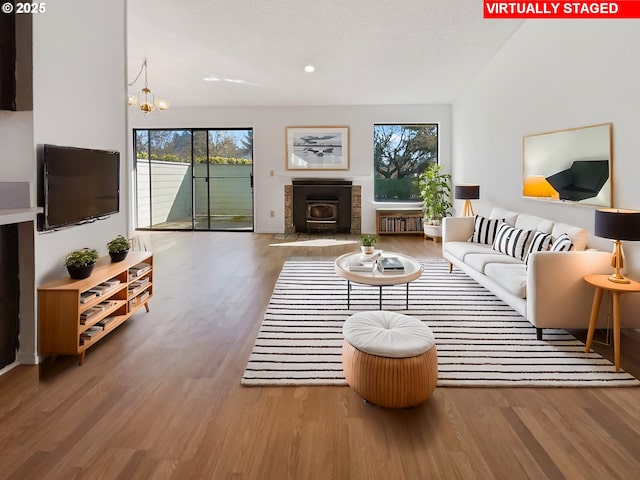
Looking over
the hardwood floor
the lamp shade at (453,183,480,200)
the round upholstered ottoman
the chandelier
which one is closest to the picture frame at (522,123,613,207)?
the lamp shade at (453,183,480,200)

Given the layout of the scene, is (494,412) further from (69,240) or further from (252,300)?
(69,240)

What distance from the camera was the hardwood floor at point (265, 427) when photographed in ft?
5.60

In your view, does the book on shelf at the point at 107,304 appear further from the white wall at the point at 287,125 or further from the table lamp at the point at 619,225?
the white wall at the point at 287,125

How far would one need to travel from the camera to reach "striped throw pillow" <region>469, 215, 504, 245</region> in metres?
4.89

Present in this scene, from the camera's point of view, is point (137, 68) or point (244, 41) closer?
point (244, 41)

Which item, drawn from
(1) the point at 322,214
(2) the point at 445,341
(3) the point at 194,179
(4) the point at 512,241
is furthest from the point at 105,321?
(3) the point at 194,179

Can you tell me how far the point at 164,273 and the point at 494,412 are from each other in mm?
4155

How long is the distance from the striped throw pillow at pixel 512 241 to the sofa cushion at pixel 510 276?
28cm

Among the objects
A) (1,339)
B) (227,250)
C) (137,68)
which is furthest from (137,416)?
(137,68)

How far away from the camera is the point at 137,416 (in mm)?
2068

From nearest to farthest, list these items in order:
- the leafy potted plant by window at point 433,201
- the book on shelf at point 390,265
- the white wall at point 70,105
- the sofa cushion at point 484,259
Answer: the white wall at point 70,105 → the book on shelf at point 390,265 → the sofa cushion at point 484,259 → the leafy potted plant by window at point 433,201

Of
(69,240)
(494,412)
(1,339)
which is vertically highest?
(69,240)

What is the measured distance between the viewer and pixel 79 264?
2.78 meters

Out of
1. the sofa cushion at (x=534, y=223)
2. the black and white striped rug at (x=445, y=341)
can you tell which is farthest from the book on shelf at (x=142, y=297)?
the sofa cushion at (x=534, y=223)
